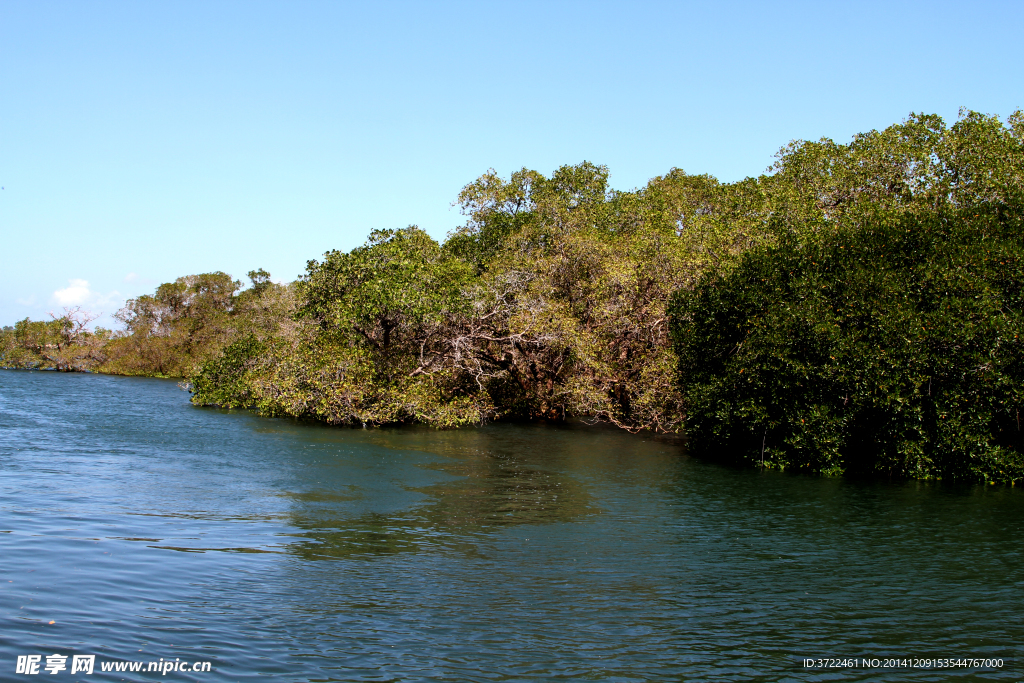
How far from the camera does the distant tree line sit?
71.4 feet

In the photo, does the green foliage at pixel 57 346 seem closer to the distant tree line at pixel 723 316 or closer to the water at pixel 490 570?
the distant tree line at pixel 723 316

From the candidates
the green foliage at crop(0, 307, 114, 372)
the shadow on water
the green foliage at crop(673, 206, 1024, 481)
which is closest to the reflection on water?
the shadow on water

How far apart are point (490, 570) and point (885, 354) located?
47.7 feet

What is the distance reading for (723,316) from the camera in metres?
28.0

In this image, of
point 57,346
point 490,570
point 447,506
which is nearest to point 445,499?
point 447,506

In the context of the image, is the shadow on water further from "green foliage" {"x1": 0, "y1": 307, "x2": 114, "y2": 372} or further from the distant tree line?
"green foliage" {"x1": 0, "y1": 307, "x2": 114, "y2": 372}

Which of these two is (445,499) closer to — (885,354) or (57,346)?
(885,354)

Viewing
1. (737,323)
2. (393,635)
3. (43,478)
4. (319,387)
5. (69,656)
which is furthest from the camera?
(319,387)

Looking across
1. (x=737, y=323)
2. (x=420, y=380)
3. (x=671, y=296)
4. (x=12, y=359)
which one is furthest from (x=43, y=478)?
(x=12, y=359)

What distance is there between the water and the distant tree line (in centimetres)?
261

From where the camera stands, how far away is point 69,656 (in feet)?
25.3

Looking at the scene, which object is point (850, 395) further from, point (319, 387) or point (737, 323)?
point (319, 387)

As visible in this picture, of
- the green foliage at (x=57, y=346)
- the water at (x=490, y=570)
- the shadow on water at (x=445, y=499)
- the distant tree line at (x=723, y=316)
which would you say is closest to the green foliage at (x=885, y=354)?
the distant tree line at (x=723, y=316)

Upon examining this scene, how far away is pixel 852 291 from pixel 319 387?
814 inches
